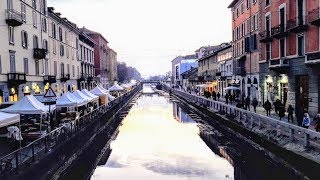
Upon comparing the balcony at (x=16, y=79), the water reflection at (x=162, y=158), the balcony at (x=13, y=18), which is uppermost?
the balcony at (x=13, y=18)

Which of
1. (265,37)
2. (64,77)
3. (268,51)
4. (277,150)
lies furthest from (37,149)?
(64,77)

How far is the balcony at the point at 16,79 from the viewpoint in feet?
110

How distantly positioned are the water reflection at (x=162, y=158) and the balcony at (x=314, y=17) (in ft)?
39.8

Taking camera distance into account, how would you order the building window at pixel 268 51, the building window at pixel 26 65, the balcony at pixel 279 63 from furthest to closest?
the building window at pixel 268 51 < the building window at pixel 26 65 < the balcony at pixel 279 63

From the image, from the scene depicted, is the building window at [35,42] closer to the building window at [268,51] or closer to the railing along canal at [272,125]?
the railing along canal at [272,125]

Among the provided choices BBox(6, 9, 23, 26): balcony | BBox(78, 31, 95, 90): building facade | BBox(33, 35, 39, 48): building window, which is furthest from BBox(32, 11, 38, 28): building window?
BBox(78, 31, 95, 90): building facade

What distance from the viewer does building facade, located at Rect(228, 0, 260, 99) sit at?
46.9m

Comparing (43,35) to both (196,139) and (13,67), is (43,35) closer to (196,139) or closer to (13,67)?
(13,67)

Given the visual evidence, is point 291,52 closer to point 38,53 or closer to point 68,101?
point 68,101

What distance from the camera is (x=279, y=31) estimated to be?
35.2 meters

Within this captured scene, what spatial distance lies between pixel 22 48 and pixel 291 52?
26149mm

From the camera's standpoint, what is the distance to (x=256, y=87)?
1811 inches

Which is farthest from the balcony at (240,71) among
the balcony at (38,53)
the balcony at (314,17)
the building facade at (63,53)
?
the balcony at (38,53)

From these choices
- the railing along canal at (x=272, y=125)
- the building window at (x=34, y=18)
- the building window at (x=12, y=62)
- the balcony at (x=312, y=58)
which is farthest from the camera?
the building window at (x=34, y=18)
